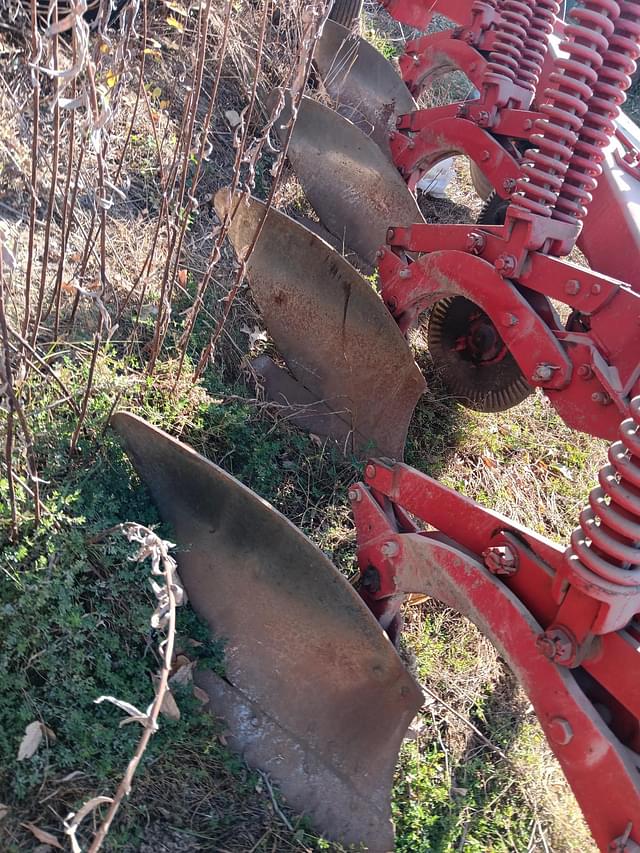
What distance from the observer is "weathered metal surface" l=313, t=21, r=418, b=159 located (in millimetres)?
4984

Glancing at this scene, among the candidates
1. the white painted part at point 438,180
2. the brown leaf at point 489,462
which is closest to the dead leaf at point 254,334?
the brown leaf at point 489,462

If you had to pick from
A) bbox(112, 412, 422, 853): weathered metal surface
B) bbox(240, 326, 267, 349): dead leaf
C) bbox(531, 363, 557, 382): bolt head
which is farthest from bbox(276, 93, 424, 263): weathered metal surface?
bbox(112, 412, 422, 853): weathered metal surface

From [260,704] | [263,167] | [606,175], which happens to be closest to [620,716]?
[260,704]

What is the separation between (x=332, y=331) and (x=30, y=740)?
2045mm

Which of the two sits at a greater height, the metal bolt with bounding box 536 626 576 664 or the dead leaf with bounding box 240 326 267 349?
the metal bolt with bounding box 536 626 576 664

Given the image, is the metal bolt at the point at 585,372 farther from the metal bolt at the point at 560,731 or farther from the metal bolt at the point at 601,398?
the metal bolt at the point at 560,731

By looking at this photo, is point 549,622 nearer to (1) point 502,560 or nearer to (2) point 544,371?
(1) point 502,560

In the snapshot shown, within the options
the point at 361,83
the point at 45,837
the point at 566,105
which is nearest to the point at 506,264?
the point at 566,105

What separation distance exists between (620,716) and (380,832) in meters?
0.72

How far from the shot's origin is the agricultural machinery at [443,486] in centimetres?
182

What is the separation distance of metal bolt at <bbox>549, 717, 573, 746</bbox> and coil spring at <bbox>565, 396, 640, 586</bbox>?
1.28 ft

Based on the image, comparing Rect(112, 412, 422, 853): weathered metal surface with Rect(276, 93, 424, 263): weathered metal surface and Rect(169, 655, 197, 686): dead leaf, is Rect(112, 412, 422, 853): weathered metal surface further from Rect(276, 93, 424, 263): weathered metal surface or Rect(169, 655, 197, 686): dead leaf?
Rect(276, 93, 424, 263): weathered metal surface

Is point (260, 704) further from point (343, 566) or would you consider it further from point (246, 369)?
point (246, 369)

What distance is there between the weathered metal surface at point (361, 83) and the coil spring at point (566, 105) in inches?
91.0
